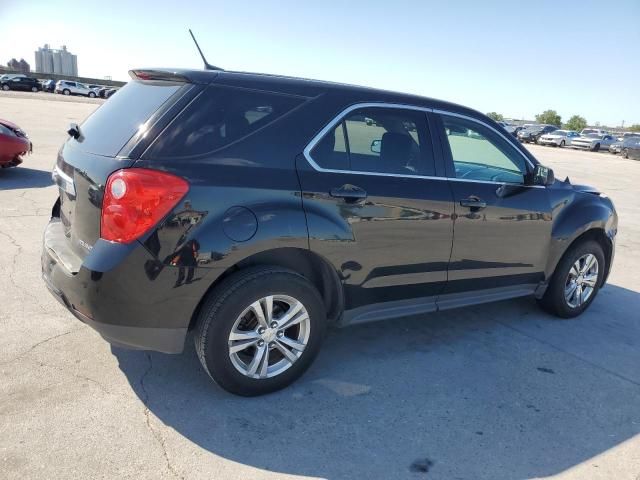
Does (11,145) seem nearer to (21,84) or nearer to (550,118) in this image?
(21,84)

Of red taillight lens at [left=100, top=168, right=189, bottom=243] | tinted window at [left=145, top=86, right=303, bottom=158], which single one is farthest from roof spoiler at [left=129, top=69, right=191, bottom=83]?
red taillight lens at [left=100, top=168, right=189, bottom=243]

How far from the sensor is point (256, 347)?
3.14 meters

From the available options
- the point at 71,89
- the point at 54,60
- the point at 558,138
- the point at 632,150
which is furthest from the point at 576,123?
the point at 54,60

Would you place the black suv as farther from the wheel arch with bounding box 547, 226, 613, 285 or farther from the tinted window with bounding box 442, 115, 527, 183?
the wheel arch with bounding box 547, 226, 613, 285

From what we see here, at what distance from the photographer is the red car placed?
9.18 metres

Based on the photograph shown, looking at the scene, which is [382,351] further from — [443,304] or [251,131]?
A: [251,131]

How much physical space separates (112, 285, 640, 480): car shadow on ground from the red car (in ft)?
24.1

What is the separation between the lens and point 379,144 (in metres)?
3.58

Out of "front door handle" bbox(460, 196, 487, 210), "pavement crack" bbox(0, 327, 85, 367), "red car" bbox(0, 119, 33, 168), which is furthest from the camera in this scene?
"red car" bbox(0, 119, 33, 168)

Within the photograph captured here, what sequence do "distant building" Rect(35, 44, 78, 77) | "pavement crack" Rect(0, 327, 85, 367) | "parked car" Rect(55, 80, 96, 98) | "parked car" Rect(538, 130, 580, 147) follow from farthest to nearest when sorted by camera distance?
1. "distant building" Rect(35, 44, 78, 77)
2. "parked car" Rect(55, 80, 96, 98)
3. "parked car" Rect(538, 130, 580, 147)
4. "pavement crack" Rect(0, 327, 85, 367)

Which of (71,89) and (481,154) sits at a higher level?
(481,154)

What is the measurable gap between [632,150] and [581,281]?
33.4 m

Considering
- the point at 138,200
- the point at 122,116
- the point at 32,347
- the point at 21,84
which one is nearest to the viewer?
the point at 138,200

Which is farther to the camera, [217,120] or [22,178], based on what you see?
[22,178]
